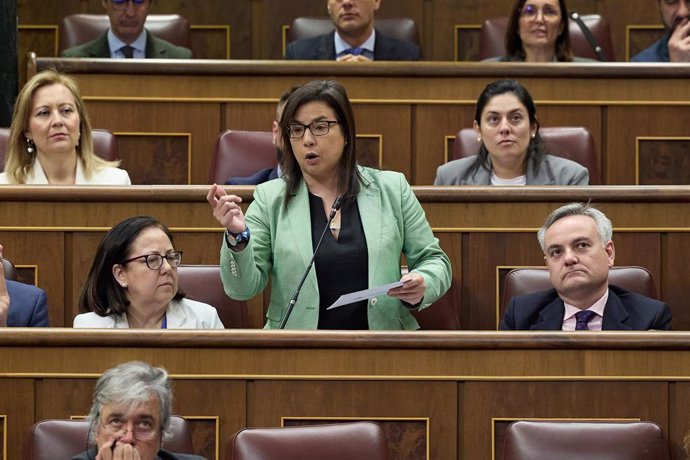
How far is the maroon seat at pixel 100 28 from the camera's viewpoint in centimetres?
324

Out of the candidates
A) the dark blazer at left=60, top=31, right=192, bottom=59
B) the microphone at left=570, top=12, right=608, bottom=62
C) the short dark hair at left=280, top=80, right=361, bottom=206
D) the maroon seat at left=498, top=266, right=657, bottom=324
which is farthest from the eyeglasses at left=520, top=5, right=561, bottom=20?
the short dark hair at left=280, top=80, right=361, bottom=206

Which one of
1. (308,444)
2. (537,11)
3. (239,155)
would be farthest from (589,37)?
(308,444)

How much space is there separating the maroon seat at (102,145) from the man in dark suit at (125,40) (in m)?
0.47

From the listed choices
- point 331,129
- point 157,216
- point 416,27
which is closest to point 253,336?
point 331,129

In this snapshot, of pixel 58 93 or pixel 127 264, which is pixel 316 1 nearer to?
pixel 58 93

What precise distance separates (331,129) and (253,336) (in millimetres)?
349

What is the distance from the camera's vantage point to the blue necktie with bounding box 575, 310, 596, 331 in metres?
2.04

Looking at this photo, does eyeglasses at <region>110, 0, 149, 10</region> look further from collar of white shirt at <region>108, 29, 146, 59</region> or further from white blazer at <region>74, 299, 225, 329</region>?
white blazer at <region>74, 299, 225, 329</region>

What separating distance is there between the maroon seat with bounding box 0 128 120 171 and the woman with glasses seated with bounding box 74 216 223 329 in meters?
0.60

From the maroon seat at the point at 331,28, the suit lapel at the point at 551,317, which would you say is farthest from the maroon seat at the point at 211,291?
the maroon seat at the point at 331,28

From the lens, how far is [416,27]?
129 inches

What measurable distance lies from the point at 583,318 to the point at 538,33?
1.01m

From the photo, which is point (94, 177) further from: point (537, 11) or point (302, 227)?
point (537, 11)

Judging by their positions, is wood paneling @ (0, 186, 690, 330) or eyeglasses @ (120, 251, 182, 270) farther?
wood paneling @ (0, 186, 690, 330)
